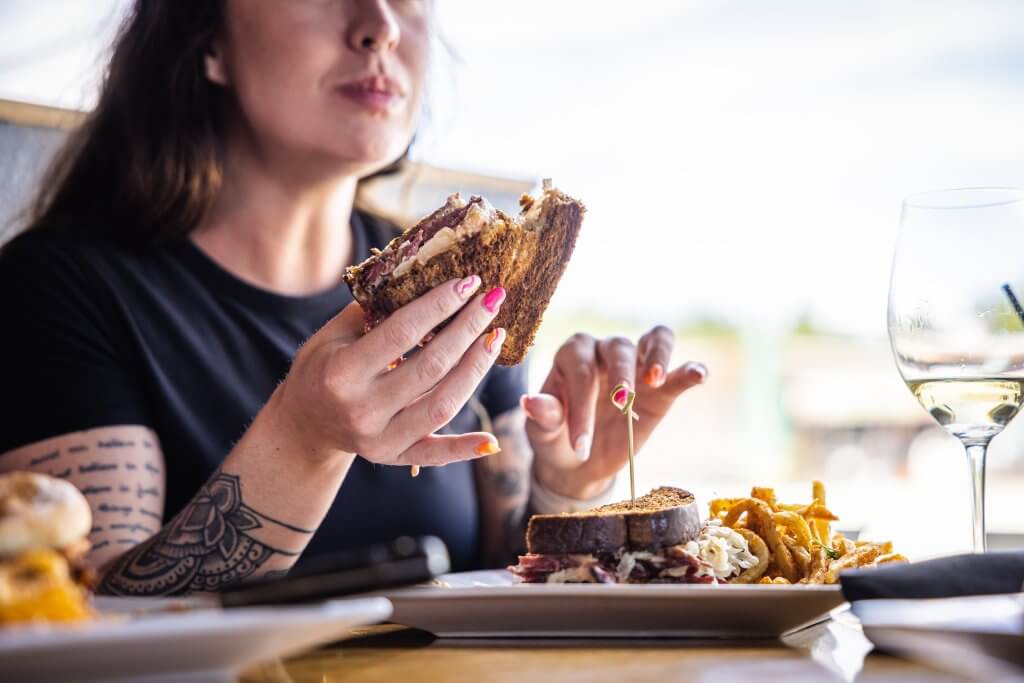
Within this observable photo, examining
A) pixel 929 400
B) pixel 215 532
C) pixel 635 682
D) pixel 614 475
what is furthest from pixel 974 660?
pixel 614 475

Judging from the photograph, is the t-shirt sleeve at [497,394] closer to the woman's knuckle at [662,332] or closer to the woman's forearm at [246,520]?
the woman's knuckle at [662,332]

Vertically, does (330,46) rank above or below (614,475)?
above

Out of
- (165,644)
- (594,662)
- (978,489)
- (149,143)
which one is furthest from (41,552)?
(149,143)

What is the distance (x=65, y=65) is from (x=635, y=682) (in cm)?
534

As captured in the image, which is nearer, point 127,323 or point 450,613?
point 450,613

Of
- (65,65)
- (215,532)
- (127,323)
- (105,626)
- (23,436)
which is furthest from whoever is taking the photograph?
(65,65)

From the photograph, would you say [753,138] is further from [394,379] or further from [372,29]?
[394,379]

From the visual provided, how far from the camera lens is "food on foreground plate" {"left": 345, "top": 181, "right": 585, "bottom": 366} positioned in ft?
4.13

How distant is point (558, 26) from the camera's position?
7301 mm

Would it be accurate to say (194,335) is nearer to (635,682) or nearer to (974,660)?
(635,682)

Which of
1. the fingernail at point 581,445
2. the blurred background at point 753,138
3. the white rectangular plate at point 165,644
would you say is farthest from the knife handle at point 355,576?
the blurred background at point 753,138

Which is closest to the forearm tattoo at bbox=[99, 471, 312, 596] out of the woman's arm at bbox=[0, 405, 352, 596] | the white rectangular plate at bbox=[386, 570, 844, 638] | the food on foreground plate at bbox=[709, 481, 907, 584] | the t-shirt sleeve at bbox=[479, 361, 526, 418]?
the woman's arm at bbox=[0, 405, 352, 596]

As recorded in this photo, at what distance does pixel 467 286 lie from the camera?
122 centimetres

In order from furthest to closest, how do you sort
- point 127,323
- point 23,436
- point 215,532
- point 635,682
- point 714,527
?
1. point 127,323
2. point 23,436
3. point 215,532
4. point 714,527
5. point 635,682
